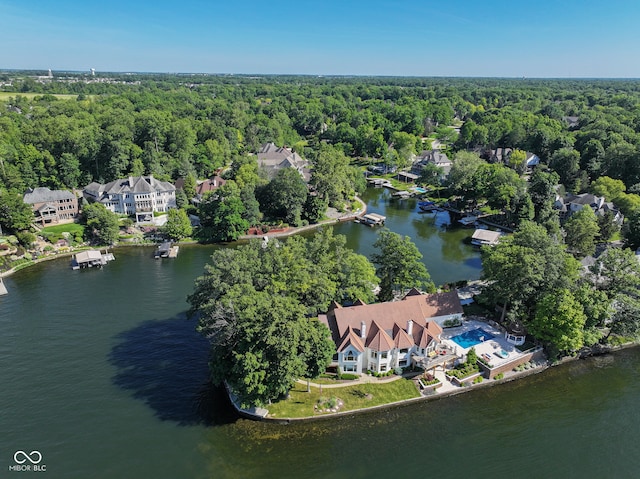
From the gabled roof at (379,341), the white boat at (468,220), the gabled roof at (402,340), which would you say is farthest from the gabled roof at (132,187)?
the white boat at (468,220)

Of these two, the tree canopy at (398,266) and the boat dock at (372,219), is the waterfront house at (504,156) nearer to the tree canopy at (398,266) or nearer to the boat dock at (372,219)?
the boat dock at (372,219)

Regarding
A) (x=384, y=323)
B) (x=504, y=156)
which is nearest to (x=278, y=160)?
(x=504, y=156)

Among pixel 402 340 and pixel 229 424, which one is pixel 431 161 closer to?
pixel 402 340

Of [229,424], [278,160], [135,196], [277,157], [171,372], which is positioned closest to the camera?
[229,424]

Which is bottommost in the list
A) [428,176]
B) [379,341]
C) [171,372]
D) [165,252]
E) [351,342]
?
[171,372]

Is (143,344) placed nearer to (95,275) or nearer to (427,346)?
(95,275)

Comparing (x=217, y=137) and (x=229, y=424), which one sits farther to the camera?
(x=217, y=137)

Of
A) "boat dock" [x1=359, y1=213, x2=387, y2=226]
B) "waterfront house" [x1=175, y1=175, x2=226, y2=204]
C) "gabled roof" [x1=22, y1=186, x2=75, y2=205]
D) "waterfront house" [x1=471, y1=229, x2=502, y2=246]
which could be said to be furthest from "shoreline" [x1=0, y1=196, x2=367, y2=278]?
"waterfront house" [x1=471, y1=229, x2=502, y2=246]

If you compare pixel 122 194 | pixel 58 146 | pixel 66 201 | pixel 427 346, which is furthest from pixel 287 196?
pixel 58 146

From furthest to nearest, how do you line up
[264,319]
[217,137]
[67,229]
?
[217,137]
[67,229]
[264,319]
